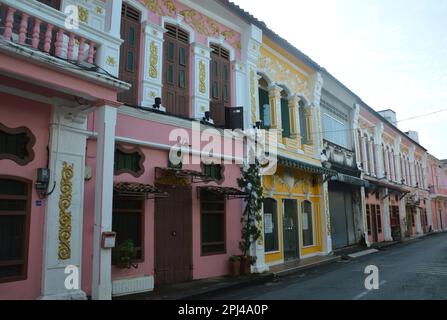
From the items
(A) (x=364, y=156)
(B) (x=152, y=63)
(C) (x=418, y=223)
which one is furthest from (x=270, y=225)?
(C) (x=418, y=223)

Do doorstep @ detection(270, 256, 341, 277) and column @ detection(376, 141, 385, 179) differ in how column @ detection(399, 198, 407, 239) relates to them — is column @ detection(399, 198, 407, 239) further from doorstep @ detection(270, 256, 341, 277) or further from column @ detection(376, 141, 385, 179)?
doorstep @ detection(270, 256, 341, 277)

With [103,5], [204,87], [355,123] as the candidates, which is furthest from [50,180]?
[355,123]

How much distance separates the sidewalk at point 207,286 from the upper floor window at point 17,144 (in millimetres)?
3296

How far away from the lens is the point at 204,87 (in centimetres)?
1127

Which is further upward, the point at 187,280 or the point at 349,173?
the point at 349,173

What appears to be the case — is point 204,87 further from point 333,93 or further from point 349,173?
point 349,173

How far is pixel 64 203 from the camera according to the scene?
24.4 ft

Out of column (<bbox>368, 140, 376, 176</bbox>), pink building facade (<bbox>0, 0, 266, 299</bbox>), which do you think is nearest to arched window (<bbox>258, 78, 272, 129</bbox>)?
pink building facade (<bbox>0, 0, 266, 299</bbox>)

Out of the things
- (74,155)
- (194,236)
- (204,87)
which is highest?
(204,87)

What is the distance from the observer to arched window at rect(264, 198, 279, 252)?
42.6 ft

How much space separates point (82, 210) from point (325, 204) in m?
11.3

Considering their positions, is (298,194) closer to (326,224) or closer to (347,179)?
(326,224)

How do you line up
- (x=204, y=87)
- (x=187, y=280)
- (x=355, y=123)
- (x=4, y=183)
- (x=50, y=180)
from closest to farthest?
(x=4, y=183) → (x=50, y=180) → (x=187, y=280) → (x=204, y=87) → (x=355, y=123)
